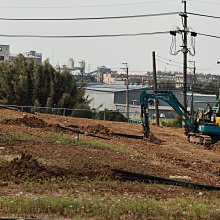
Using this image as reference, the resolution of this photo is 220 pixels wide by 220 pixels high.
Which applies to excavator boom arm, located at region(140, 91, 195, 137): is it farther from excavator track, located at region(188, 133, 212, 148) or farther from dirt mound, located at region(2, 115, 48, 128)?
dirt mound, located at region(2, 115, 48, 128)

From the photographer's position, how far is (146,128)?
27.9 meters

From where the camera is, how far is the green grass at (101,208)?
9555mm

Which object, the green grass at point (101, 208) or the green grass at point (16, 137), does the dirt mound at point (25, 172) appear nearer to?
the green grass at point (101, 208)

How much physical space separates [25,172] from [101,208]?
4.06 metres

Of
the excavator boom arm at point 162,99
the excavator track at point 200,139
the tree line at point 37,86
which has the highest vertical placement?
the tree line at point 37,86

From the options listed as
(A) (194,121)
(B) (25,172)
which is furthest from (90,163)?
(A) (194,121)

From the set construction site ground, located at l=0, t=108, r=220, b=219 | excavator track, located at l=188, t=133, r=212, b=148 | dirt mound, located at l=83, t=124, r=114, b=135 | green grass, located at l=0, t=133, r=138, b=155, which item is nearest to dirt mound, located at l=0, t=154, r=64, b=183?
construction site ground, located at l=0, t=108, r=220, b=219

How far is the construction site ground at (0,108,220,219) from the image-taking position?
40.5ft

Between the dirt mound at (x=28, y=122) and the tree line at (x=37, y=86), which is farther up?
the tree line at (x=37, y=86)

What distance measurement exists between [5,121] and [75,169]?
43.4 feet

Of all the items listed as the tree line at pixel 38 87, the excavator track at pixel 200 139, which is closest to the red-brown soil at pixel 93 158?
the excavator track at pixel 200 139

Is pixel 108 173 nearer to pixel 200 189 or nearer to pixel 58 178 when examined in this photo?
pixel 58 178

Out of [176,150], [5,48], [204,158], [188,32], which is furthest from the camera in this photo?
[5,48]

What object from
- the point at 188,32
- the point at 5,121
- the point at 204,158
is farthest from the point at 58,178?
the point at 188,32
